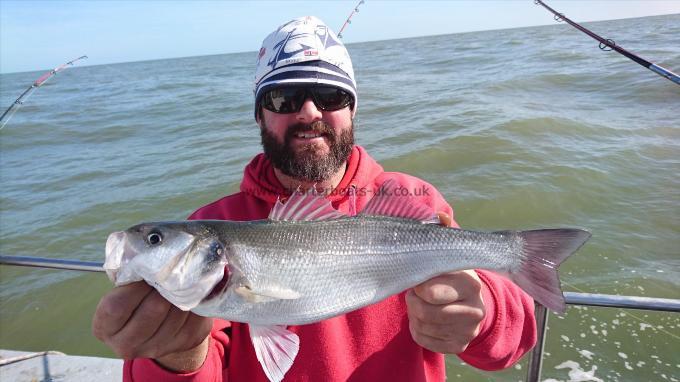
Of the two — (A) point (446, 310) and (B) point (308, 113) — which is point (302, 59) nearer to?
(B) point (308, 113)

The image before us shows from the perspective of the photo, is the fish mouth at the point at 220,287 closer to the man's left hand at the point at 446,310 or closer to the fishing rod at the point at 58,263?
the man's left hand at the point at 446,310

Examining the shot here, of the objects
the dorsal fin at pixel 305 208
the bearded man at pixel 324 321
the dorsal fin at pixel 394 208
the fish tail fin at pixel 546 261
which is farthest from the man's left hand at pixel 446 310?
the dorsal fin at pixel 305 208

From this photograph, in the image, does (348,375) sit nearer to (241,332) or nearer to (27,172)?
(241,332)

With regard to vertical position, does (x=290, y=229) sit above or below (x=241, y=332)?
above

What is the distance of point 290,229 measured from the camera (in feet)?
6.63

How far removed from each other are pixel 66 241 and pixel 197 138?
764cm

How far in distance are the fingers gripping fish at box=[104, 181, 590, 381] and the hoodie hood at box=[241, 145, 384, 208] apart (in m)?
0.71

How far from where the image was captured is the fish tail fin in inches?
77.0

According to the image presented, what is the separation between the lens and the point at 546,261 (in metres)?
1.97

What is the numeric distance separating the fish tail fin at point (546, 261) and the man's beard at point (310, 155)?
137cm

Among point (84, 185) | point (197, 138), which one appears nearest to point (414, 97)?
point (197, 138)

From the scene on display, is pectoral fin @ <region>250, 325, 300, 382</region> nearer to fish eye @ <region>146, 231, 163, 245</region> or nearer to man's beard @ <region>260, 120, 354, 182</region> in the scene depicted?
fish eye @ <region>146, 231, 163, 245</region>

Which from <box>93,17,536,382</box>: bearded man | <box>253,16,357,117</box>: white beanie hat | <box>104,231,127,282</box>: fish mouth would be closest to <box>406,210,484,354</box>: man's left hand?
<box>93,17,536,382</box>: bearded man

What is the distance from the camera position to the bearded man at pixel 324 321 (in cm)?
183
